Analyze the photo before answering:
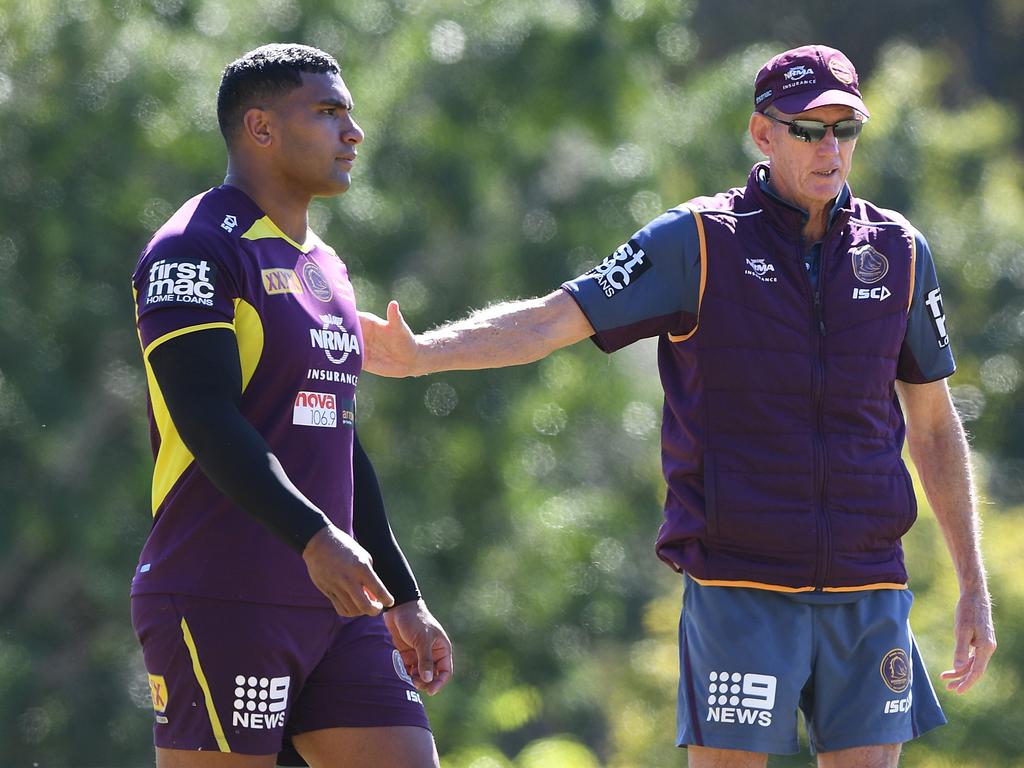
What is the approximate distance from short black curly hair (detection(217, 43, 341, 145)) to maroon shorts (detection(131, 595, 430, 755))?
1.17 meters

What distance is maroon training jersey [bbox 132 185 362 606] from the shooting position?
3946 millimetres

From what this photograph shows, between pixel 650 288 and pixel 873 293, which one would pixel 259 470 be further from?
pixel 873 293

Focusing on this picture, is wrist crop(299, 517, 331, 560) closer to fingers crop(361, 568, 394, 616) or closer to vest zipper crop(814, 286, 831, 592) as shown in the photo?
fingers crop(361, 568, 394, 616)

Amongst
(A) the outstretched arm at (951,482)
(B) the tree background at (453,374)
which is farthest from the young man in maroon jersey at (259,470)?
(B) the tree background at (453,374)

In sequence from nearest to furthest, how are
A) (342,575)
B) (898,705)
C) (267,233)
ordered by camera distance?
(342,575) < (267,233) < (898,705)

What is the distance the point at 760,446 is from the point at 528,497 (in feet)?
41.0

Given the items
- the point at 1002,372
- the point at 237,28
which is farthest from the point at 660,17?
the point at 1002,372

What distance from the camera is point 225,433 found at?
378 cm

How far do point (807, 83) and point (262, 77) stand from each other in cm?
147

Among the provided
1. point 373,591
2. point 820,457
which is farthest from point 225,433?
point 820,457

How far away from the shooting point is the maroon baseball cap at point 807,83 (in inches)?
187

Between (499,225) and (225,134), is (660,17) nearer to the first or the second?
(499,225)

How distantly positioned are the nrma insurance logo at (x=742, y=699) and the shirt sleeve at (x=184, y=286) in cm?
160

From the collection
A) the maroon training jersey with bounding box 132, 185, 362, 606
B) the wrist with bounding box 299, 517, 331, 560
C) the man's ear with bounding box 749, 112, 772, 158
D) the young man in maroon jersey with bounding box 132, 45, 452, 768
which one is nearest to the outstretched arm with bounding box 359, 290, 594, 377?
the young man in maroon jersey with bounding box 132, 45, 452, 768
